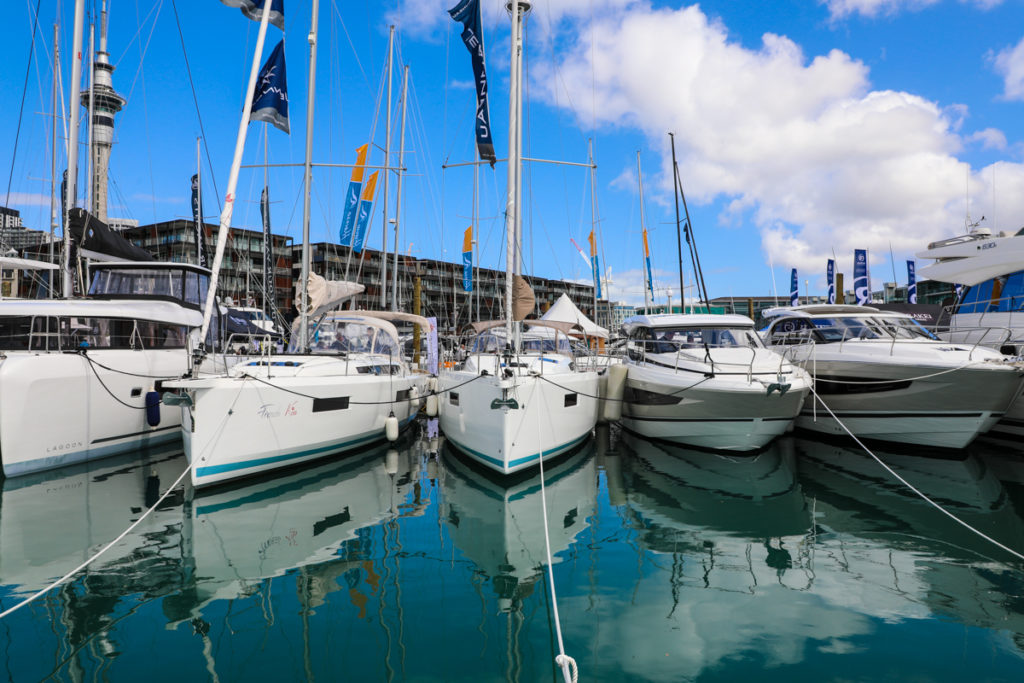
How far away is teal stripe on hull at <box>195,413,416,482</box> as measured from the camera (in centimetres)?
873

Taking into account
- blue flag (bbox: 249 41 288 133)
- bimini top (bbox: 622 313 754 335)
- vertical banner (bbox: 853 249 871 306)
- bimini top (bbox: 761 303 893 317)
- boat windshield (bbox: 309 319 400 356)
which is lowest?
boat windshield (bbox: 309 319 400 356)

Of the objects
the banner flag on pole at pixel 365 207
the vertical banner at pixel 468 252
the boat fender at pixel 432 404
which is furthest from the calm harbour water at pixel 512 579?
the vertical banner at pixel 468 252

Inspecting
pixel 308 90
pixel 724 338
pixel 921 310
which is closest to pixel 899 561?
pixel 724 338

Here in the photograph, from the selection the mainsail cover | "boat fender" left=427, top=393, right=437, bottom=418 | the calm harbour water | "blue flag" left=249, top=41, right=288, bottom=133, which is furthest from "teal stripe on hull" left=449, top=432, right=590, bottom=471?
the mainsail cover

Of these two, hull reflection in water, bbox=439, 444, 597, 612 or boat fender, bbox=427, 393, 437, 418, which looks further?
boat fender, bbox=427, 393, 437, 418

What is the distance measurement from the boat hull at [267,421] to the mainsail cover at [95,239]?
6.20 metres

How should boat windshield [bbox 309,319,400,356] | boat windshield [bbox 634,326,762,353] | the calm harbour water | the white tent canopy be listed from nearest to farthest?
the calm harbour water → boat windshield [bbox 634,326,762,353] → boat windshield [bbox 309,319,400,356] → the white tent canopy

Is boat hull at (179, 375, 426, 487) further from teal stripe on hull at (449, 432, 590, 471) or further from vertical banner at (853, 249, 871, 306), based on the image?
vertical banner at (853, 249, 871, 306)

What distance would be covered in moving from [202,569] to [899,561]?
24.2 ft

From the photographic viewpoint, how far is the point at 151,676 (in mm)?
4191

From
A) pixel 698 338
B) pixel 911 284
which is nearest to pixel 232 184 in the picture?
pixel 698 338

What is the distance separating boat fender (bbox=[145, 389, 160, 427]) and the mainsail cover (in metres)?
3.94

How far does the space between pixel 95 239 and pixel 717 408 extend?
13746mm

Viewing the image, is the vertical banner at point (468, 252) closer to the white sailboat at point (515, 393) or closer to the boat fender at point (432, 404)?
the boat fender at point (432, 404)
